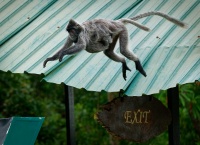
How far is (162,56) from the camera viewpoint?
26.5 ft

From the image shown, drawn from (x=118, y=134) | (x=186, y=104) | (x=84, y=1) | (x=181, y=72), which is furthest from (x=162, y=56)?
(x=186, y=104)

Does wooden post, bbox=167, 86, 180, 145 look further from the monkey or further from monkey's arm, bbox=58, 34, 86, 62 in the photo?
monkey's arm, bbox=58, 34, 86, 62

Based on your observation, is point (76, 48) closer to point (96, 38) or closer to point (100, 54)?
point (96, 38)

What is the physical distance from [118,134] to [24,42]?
5.67 ft

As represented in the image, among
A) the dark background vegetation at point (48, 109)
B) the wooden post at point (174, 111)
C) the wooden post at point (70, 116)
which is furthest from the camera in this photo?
the dark background vegetation at point (48, 109)

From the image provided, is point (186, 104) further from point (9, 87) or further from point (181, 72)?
point (9, 87)

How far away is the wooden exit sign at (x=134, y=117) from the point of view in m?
8.31

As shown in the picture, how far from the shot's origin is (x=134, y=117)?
8.34 metres

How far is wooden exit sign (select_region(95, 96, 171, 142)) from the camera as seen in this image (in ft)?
27.3

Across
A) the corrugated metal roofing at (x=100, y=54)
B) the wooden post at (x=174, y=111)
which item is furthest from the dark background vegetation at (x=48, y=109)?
the wooden post at (x=174, y=111)

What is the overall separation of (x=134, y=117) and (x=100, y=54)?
34.3 inches

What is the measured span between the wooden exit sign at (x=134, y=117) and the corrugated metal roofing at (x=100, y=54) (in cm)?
45

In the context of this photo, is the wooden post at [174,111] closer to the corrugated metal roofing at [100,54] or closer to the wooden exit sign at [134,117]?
the wooden exit sign at [134,117]

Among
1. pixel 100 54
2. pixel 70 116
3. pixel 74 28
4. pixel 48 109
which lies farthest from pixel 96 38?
pixel 48 109
